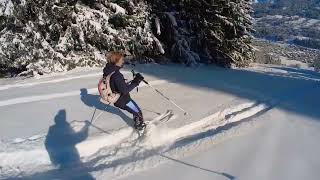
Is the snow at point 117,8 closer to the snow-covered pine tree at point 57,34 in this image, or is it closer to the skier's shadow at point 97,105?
the snow-covered pine tree at point 57,34

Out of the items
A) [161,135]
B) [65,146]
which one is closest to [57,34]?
[161,135]

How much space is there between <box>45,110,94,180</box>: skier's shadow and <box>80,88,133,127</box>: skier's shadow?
94 centimetres

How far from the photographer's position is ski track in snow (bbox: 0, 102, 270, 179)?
7.21 meters

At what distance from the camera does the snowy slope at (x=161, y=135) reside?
24.0ft

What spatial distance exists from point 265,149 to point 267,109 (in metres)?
3.40

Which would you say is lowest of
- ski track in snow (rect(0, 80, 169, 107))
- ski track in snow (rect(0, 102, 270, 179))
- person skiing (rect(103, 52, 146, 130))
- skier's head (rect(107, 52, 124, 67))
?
ski track in snow (rect(0, 80, 169, 107))

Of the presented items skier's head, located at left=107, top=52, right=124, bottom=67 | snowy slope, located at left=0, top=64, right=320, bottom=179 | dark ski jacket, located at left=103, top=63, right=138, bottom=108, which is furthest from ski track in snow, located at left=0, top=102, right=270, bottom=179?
skier's head, located at left=107, top=52, right=124, bottom=67

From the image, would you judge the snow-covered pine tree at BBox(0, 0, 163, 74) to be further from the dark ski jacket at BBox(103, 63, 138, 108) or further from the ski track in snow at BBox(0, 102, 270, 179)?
the ski track in snow at BBox(0, 102, 270, 179)

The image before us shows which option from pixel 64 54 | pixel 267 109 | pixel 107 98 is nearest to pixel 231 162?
pixel 107 98

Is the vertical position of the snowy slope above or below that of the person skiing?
below

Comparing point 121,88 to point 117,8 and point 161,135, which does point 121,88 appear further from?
point 117,8

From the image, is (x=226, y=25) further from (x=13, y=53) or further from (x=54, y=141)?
(x=54, y=141)

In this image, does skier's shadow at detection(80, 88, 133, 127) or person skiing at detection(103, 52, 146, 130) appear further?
skier's shadow at detection(80, 88, 133, 127)

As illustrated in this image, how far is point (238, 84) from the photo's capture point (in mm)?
15570
